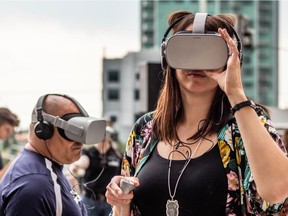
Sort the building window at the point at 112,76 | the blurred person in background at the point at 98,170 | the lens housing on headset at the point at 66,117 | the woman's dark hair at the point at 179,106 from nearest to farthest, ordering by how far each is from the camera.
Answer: the woman's dark hair at the point at 179,106 < the lens housing on headset at the point at 66,117 < the blurred person in background at the point at 98,170 < the building window at the point at 112,76

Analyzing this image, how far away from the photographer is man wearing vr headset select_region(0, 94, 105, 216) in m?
2.08

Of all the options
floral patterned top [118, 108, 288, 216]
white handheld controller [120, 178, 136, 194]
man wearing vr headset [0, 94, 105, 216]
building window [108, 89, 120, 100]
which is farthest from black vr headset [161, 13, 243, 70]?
building window [108, 89, 120, 100]

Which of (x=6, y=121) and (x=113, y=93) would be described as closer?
(x=6, y=121)

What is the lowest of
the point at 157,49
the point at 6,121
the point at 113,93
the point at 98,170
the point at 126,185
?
the point at 113,93

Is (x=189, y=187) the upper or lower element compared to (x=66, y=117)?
lower

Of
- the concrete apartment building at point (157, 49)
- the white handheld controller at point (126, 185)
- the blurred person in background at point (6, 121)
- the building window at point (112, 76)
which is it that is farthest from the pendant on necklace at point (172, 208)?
the building window at point (112, 76)

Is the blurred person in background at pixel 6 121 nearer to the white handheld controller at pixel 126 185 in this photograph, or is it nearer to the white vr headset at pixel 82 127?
the white vr headset at pixel 82 127

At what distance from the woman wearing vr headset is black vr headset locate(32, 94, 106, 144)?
19cm

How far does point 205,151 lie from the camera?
6.43ft

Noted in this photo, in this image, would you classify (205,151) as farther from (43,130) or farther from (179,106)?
(43,130)

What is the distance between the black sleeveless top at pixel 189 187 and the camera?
73.7 inches

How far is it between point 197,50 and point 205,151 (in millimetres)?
371

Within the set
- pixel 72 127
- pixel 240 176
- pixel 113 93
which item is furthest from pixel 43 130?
pixel 113 93

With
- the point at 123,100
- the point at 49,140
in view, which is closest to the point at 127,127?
the point at 123,100
